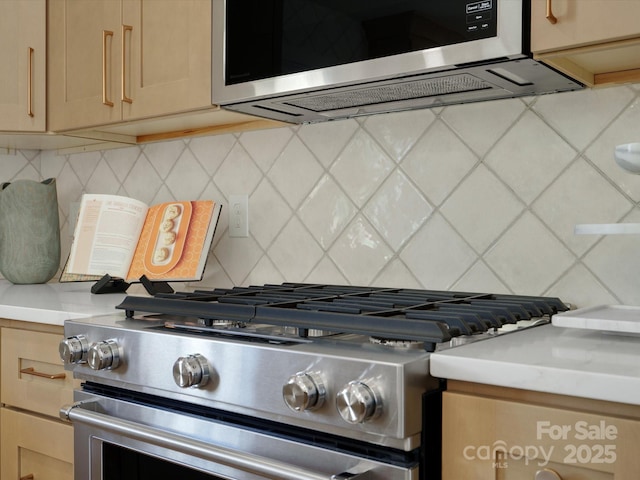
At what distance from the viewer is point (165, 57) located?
1.65 metres

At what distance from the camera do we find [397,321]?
2.96 feet

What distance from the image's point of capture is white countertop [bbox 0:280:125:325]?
139 cm

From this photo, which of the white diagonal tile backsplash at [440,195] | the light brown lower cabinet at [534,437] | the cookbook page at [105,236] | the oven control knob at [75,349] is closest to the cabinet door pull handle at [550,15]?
the white diagonal tile backsplash at [440,195]

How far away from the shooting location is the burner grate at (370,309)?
0.91 meters

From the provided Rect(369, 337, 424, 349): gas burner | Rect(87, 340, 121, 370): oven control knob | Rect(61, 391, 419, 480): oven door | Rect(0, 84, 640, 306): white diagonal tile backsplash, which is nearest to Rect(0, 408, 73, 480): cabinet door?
Rect(61, 391, 419, 480): oven door

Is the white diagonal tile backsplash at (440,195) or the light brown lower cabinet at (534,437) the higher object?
the white diagonal tile backsplash at (440,195)

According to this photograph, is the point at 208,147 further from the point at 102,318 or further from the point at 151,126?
the point at 102,318

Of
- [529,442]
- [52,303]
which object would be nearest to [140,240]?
[52,303]

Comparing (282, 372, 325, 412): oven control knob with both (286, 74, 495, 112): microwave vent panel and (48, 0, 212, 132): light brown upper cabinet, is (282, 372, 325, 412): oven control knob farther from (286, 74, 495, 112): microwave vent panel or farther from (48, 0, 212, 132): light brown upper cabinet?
(48, 0, 212, 132): light brown upper cabinet

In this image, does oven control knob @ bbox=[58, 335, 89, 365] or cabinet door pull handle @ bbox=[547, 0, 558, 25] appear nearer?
cabinet door pull handle @ bbox=[547, 0, 558, 25]

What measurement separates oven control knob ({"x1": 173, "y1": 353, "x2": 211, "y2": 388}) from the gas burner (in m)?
0.26

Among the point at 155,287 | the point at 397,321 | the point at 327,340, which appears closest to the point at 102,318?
the point at 155,287

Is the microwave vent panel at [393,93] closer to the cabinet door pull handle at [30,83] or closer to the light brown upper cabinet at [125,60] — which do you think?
the light brown upper cabinet at [125,60]

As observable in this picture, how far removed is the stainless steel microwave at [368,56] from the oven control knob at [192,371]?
0.63m
